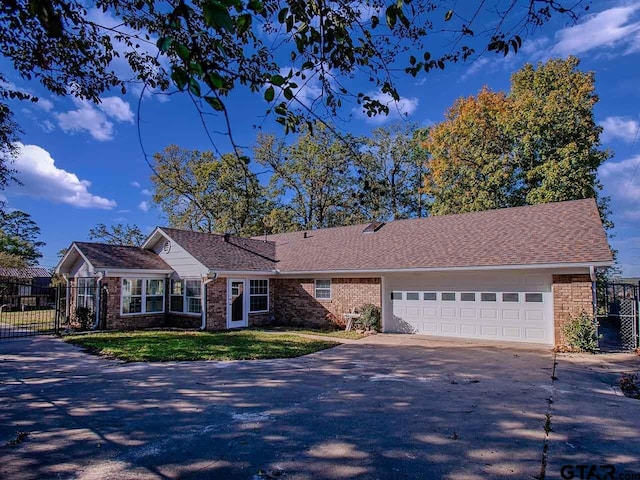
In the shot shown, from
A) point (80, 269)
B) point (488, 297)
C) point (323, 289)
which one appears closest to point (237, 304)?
point (323, 289)

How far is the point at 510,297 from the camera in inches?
532

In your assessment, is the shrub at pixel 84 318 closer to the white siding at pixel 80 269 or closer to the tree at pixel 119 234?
the white siding at pixel 80 269

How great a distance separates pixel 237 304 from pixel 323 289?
12.7 ft

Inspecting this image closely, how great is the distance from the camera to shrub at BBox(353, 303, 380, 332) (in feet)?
52.2

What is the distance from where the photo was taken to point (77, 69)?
5895mm

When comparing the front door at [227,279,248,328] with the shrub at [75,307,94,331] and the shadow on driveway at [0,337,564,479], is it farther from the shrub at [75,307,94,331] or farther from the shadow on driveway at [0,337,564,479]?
the shadow on driveway at [0,337,564,479]

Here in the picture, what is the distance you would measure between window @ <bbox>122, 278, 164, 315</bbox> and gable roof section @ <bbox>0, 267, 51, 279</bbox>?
20609 millimetres

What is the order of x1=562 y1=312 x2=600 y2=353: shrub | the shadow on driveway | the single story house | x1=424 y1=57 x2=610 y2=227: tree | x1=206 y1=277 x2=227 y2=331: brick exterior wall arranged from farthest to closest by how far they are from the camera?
x1=424 y1=57 x2=610 y2=227: tree → x1=206 y1=277 x2=227 y2=331: brick exterior wall → the single story house → x1=562 y1=312 x2=600 y2=353: shrub → the shadow on driveway

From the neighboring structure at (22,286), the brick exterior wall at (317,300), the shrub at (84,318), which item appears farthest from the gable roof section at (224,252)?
the neighboring structure at (22,286)

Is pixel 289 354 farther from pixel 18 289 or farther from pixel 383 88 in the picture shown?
pixel 18 289

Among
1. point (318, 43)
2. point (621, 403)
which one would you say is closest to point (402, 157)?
point (621, 403)

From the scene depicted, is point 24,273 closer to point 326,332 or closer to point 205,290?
point 205,290

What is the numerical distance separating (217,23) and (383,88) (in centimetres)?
245

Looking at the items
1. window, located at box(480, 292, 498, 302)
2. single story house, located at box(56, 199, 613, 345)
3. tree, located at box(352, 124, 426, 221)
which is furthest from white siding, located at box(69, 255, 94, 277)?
tree, located at box(352, 124, 426, 221)
